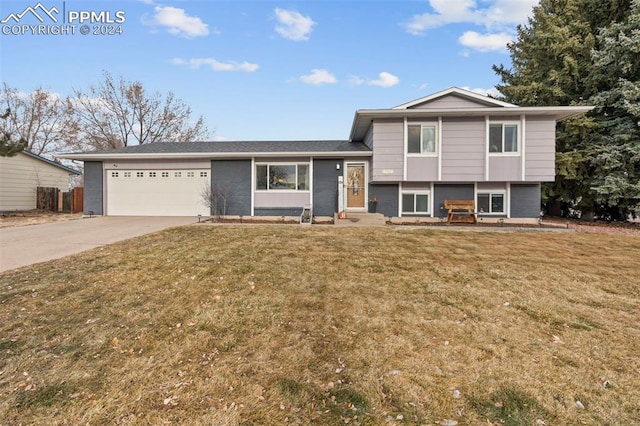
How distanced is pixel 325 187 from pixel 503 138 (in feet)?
21.5

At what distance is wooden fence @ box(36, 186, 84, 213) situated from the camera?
51.2ft

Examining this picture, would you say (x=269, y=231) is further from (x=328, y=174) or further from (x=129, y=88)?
(x=129, y=88)

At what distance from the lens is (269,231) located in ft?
28.7

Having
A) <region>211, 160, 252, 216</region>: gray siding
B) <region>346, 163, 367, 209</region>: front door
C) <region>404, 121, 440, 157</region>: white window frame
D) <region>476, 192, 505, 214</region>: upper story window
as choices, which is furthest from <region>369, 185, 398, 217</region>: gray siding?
<region>211, 160, 252, 216</region>: gray siding

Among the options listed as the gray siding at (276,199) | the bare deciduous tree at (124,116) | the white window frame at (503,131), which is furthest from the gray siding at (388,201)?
the bare deciduous tree at (124,116)

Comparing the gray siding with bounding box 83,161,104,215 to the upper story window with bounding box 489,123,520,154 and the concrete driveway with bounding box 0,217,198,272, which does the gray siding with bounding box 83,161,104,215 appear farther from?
the upper story window with bounding box 489,123,520,154

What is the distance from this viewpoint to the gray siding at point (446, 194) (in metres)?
11.5

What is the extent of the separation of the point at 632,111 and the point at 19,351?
17224 millimetres

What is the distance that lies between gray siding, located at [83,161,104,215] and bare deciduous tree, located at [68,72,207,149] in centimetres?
1459

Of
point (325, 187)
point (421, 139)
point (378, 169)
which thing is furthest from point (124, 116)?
point (421, 139)

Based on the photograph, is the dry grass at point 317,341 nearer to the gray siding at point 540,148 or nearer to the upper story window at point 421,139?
the gray siding at point 540,148

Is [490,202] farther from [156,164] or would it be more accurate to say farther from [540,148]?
[156,164]

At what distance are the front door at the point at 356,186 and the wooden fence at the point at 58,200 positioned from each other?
45.0ft

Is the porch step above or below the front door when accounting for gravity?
below
